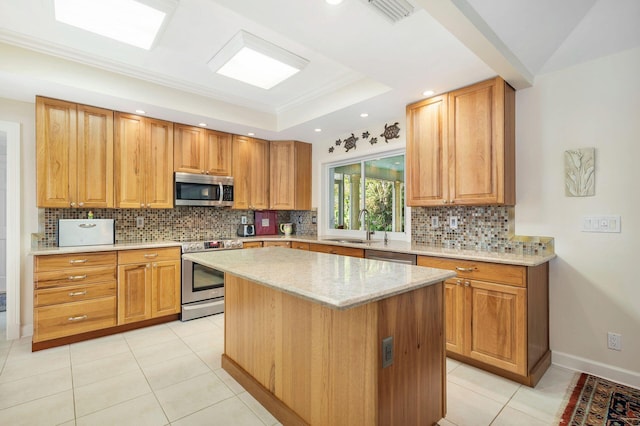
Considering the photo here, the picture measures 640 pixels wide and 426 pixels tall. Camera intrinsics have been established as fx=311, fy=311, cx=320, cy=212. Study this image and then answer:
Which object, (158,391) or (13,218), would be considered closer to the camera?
(158,391)

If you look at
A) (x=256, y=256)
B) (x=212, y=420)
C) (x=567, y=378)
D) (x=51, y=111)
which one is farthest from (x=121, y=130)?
(x=567, y=378)

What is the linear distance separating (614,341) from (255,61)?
11.7 feet

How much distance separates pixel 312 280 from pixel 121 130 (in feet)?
10.3

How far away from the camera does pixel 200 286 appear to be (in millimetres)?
3754

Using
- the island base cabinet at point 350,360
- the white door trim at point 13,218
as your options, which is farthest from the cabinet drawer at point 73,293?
the island base cabinet at point 350,360

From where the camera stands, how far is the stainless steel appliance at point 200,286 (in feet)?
11.9

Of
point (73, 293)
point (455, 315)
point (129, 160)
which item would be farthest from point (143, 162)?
point (455, 315)

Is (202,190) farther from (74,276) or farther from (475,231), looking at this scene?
(475,231)

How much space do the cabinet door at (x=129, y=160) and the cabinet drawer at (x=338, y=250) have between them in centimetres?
211

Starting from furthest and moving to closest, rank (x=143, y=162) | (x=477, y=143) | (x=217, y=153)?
(x=217, y=153), (x=143, y=162), (x=477, y=143)

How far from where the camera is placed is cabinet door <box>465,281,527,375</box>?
219cm

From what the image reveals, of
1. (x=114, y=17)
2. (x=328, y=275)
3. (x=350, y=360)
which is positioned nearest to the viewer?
(x=350, y=360)

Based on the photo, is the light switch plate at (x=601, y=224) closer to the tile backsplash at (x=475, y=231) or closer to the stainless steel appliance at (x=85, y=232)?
the tile backsplash at (x=475, y=231)

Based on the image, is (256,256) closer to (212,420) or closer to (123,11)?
Answer: (212,420)
